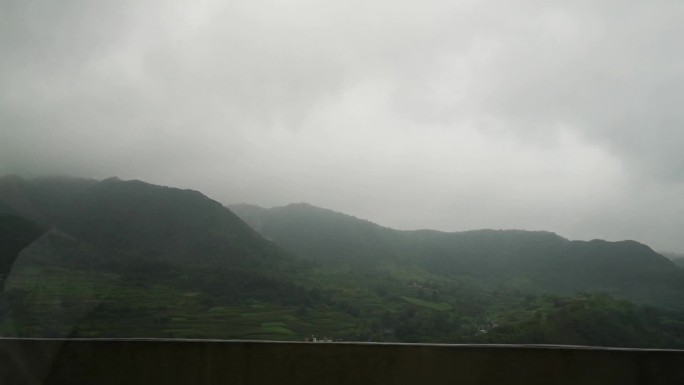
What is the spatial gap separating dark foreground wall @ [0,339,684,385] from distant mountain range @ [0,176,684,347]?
337 centimetres

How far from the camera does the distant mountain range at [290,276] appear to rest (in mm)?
8125

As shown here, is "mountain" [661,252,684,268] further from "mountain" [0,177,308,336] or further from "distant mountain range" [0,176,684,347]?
"mountain" [0,177,308,336]

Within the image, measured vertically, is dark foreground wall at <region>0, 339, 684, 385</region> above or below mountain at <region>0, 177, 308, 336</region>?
below

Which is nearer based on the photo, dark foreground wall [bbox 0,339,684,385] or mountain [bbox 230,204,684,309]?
dark foreground wall [bbox 0,339,684,385]

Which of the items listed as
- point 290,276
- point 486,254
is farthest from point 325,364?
point 486,254

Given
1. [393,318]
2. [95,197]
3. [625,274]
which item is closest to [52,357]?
[393,318]

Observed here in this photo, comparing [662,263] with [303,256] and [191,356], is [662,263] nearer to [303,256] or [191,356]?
[303,256]

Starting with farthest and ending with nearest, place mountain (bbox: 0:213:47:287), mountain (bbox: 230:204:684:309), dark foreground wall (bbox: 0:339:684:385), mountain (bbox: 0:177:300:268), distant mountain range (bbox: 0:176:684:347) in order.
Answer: mountain (bbox: 230:204:684:309), mountain (bbox: 0:177:300:268), mountain (bbox: 0:213:47:287), distant mountain range (bbox: 0:176:684:347), dark foreground wall (bbox: 0:339:684:385)

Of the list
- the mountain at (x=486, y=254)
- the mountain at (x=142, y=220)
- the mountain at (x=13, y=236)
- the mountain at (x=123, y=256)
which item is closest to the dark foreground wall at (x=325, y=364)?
the mountain at (x=123, y=256)

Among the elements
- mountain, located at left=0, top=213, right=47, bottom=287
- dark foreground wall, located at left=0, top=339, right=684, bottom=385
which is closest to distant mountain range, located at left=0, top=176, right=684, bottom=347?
mountain, located at left=0, top=213, right=47, bottom=287

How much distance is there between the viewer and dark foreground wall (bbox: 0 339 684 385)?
4238 mm

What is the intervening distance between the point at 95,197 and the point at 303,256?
4.37 metres

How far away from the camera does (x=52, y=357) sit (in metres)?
4.40

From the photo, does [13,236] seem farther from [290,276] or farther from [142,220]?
[290,276]
